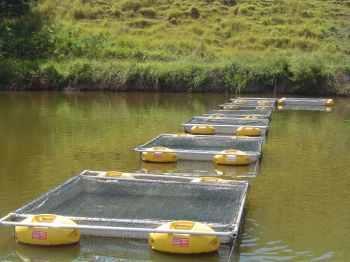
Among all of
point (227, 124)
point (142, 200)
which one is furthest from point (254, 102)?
point (142, 200)

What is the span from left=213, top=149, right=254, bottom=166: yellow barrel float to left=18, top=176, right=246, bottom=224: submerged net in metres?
3.76

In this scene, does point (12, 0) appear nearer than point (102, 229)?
No

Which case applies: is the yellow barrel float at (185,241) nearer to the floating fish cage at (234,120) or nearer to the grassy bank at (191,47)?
the floating fish cage at (234,120)

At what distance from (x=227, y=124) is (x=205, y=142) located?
4.12 m

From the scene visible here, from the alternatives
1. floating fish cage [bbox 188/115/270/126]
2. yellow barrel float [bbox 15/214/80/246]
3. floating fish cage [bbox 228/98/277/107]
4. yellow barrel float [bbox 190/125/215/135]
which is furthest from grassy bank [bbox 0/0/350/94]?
yellow barrel float [bbox 15/214/80/246]

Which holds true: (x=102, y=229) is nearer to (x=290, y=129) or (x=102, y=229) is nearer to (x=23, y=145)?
(x=23, y=145)

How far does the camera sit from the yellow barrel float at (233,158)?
15398mm

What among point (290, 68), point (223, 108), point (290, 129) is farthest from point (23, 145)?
point (290, 68)

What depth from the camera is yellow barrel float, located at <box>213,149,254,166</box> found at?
15398 millimetres

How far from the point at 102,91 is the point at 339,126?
18.6 m

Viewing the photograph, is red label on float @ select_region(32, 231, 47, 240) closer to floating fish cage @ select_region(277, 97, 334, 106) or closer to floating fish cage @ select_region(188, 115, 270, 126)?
floating fish cage @ select_region(188, 115, 270, 126)

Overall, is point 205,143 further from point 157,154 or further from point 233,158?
point 233,158

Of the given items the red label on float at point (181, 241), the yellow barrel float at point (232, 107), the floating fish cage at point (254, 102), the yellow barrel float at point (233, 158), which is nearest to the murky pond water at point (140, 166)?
the red label on float at point (181, 241)

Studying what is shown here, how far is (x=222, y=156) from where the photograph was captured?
1550cm
